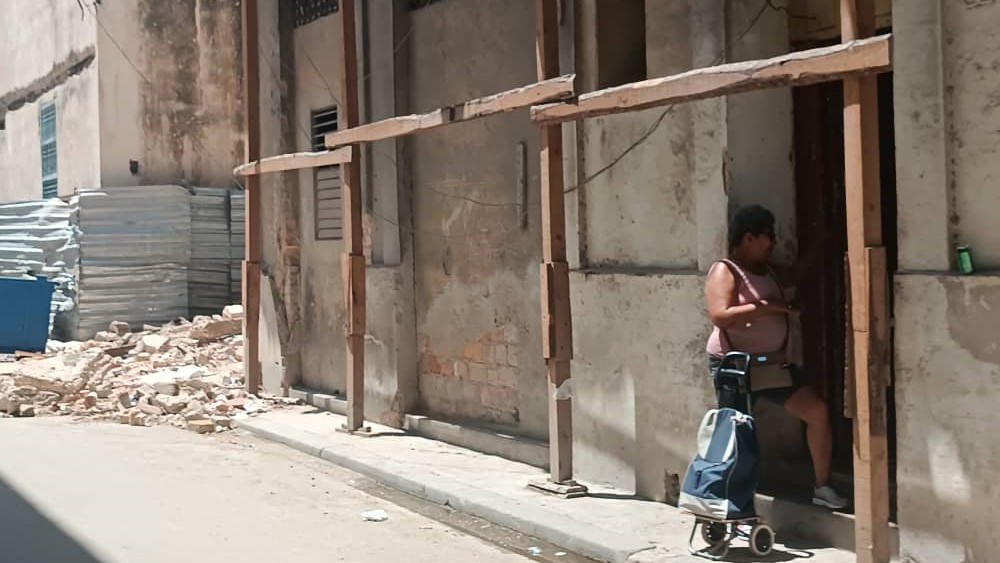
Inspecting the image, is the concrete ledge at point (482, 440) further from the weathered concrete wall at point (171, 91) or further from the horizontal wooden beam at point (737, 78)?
the weathered concrete wall at point (171, 91)

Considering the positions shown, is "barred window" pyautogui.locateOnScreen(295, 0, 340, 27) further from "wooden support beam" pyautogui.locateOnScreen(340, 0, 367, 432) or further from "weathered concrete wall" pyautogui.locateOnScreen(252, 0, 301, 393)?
"wooden support beam" pyautogui.locateOnScreen(340, 0, 367, 432)

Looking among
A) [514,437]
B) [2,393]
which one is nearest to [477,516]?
[514,437]

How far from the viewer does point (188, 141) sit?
62.4 ft

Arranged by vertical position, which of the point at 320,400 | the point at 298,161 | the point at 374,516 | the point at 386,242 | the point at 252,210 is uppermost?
the point at 298,161

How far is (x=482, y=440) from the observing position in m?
9.59

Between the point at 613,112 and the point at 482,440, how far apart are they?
355cm

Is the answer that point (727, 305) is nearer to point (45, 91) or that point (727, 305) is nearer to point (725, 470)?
point (725, 470)

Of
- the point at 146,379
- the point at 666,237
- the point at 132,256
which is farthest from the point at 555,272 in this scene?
the point at 132,256

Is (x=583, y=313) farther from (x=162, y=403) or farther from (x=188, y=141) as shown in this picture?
(x=188, y=141)

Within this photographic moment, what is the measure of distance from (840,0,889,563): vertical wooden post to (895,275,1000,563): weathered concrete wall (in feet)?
0.42

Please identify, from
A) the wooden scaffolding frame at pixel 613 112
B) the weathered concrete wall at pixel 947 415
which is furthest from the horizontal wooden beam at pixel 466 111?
the weathered concrete wall at pixel 947 415

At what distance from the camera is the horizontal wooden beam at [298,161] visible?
406 inches

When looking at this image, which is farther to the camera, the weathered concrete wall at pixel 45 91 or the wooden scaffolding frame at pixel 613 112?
the weathered concrete wall at pixel 45 91

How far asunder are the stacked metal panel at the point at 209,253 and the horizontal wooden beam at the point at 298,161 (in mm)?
6316
